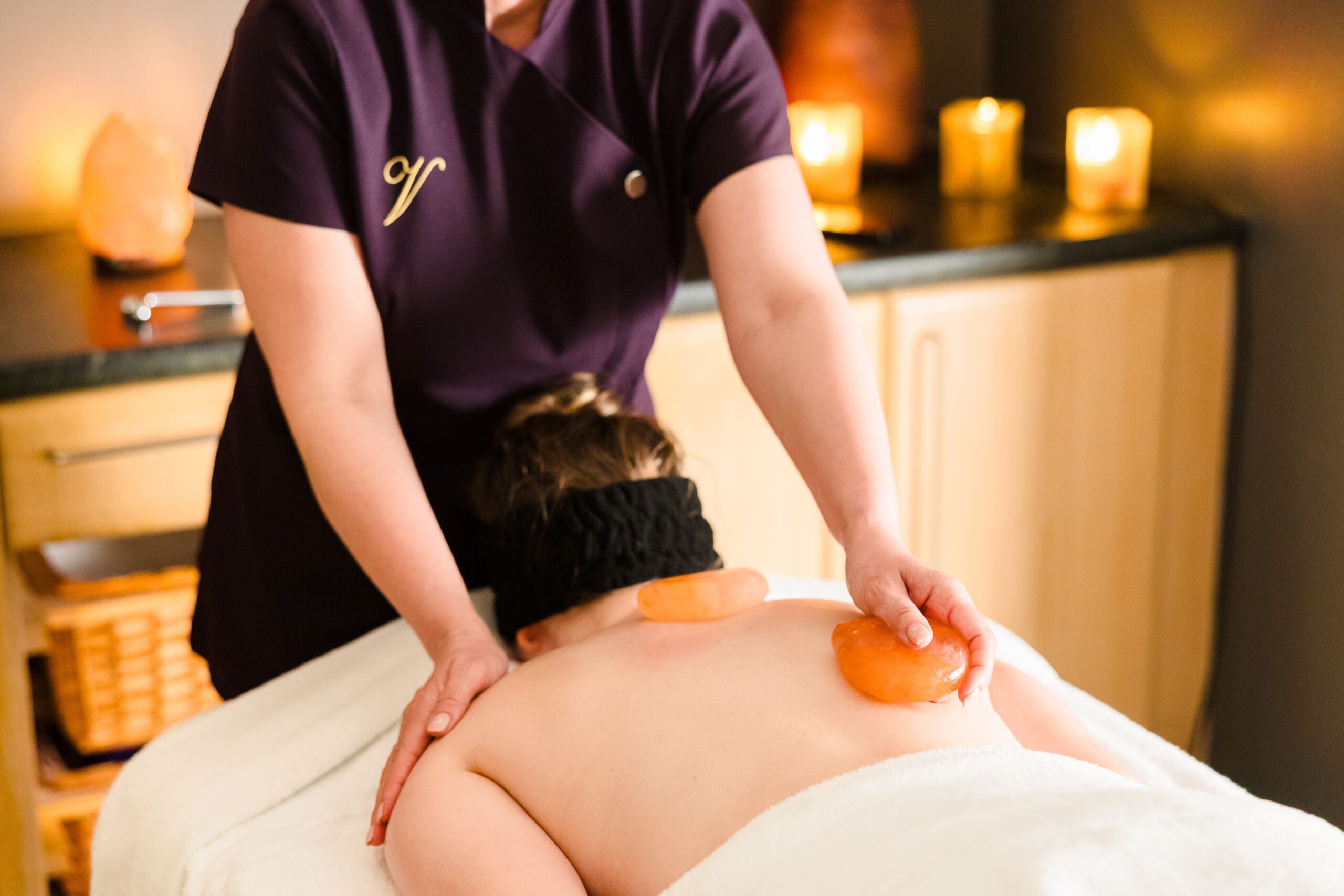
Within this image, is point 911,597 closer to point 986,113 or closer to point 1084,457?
point 1084,457

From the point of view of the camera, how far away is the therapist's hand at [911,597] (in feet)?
3.15

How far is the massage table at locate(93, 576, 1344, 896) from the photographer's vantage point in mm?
739

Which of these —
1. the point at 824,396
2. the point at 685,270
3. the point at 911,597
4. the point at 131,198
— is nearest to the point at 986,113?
the point at 685,270

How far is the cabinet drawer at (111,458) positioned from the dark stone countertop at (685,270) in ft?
0.09

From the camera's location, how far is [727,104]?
1.32 meters

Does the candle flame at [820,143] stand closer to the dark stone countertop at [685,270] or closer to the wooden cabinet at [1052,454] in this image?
the dark stone countertop at [685,270]

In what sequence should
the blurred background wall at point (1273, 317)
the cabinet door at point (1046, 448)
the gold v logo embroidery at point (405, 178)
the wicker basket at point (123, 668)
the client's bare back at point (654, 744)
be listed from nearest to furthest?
the client's bare back at point (654, 744)
the gold v logo embroidery at point (405, 178)
the wicker basket at point (123, 668)
the blurred background wall at point (1273, 317)
the cabinet door at point (1046, 448)

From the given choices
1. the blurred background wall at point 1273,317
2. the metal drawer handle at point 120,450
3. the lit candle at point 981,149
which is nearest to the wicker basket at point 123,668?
the metal drawer handle at point 120,450

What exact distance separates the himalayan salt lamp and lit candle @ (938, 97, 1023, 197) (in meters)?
1.25

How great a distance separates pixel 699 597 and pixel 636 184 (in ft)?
1.55

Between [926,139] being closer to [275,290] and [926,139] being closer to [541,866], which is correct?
[275,290]

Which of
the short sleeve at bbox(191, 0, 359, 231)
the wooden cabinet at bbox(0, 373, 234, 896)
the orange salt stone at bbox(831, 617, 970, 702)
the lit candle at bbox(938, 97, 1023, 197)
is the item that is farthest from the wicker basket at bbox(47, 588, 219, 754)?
the lit candle at bbox(938, 97, 1023, 197)

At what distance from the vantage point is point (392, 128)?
1241mm

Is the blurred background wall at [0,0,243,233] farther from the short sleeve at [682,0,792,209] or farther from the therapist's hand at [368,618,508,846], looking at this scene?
the therapist's hand at [368,618,508,846]
